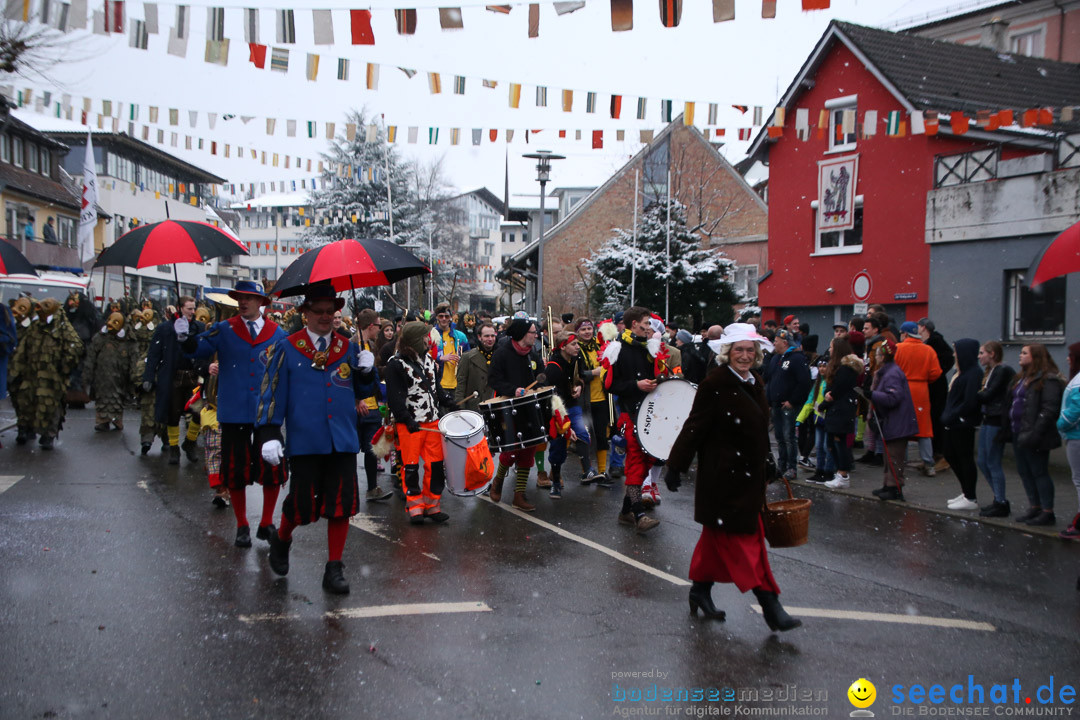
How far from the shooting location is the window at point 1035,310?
16.0 m

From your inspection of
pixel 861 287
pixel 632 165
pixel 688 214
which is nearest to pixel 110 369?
pixel 861 287

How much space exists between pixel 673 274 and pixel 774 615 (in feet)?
88.0

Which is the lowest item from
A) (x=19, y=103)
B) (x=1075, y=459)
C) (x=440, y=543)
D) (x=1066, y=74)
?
(x=440, y=543)

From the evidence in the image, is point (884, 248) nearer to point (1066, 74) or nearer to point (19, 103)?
point (1066, 74)

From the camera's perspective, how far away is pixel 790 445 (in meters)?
11.2

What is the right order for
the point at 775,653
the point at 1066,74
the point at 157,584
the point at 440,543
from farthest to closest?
the point at 1066,74 < the point at 440,543 < the point at 157,584 < the point at 775,653

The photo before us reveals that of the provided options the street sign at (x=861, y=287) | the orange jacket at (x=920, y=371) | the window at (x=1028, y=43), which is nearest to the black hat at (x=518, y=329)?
the orange jacket at (x=920, y=371)

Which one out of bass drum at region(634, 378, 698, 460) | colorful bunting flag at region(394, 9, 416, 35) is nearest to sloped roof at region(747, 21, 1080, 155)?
colorful bunting flag at region(394, 9, 416, 35)

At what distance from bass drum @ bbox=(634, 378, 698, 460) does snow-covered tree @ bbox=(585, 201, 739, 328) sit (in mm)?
23510

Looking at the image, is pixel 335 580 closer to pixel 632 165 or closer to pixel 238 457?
pixel 238 457

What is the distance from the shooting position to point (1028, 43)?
36.2 meters

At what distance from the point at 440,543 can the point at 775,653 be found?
3178 mm

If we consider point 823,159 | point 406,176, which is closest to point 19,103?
point 823,159

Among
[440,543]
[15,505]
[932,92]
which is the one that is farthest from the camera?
[932,92]
